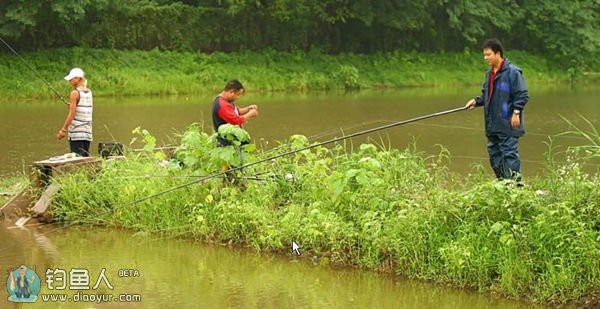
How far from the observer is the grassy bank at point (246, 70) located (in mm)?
26578

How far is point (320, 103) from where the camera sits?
2514 cm

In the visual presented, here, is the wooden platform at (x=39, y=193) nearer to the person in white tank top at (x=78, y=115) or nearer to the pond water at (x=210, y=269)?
the pond water at (x=210, y=269)

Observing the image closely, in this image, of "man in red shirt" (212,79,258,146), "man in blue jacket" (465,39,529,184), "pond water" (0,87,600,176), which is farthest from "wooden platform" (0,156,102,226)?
"man in blue jacket" (465,39,529,184)

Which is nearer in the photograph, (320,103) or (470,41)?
(320,103)

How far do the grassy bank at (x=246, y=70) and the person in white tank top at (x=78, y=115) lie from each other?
→ 1562cm

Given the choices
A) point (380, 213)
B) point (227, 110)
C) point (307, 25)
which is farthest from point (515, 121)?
point (307, 25)

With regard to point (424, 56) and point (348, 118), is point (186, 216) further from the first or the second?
point (424, 56)

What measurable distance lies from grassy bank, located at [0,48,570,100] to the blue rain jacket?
63.0ft

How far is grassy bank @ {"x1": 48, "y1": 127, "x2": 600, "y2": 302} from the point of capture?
6.49m

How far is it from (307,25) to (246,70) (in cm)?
482

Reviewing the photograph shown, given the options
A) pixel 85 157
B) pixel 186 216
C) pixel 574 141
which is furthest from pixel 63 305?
pixel 574 141

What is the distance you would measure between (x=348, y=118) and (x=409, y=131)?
128 inches

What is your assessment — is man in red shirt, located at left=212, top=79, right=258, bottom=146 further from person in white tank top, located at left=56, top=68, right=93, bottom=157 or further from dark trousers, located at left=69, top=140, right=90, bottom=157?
dark trousers, located at left=69, top=140, right=90, bottom=157

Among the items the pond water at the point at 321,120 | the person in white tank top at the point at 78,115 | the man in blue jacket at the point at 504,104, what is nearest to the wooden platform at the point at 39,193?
the person in white tank top at the point at 78,115
